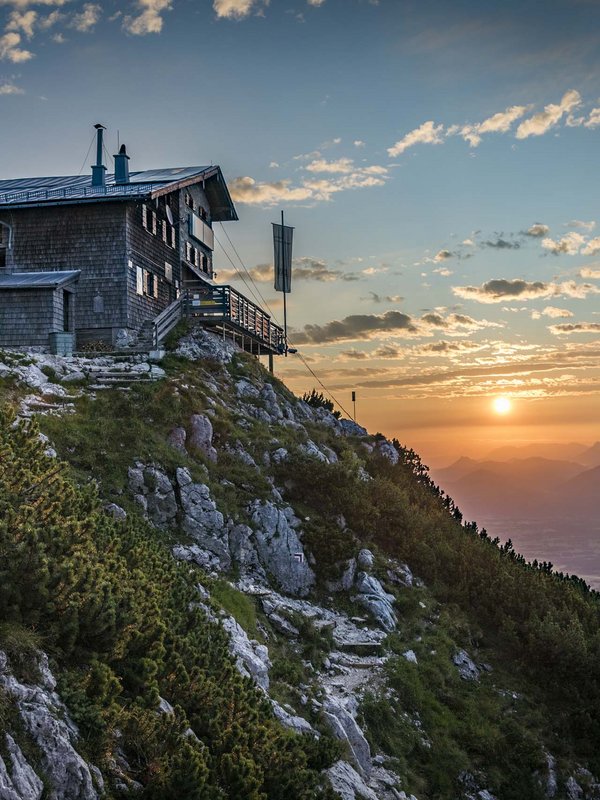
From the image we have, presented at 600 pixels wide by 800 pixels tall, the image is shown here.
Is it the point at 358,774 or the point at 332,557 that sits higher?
the point at 332,557

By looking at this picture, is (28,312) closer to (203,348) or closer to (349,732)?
(203,348)

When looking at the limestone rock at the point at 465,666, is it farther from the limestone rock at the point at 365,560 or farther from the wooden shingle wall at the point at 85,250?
the wooden shingle wall at the point at 85,250

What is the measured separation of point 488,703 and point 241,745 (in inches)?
412

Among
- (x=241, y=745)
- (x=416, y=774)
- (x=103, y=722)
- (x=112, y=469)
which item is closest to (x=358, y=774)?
(x=416, y=774)

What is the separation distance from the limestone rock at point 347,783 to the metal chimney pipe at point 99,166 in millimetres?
34314

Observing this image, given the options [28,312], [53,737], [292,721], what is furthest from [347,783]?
[28,312]

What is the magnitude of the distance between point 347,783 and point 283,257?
3598 centimetres

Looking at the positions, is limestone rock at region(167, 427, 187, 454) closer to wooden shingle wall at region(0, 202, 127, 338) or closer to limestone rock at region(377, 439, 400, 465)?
limestone rock at region(377, 439, 400, 465)

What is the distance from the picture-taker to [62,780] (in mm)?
7375

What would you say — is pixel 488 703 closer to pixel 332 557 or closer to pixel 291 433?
pixel 332 557

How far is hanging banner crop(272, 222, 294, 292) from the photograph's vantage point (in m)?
43.5

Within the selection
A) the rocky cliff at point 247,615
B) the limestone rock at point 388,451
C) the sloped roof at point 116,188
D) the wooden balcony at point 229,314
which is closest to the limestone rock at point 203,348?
the rocky cliff at point 247,615

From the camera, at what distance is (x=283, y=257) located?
44031 millimetres

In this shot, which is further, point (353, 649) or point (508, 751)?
point (353, 649)
